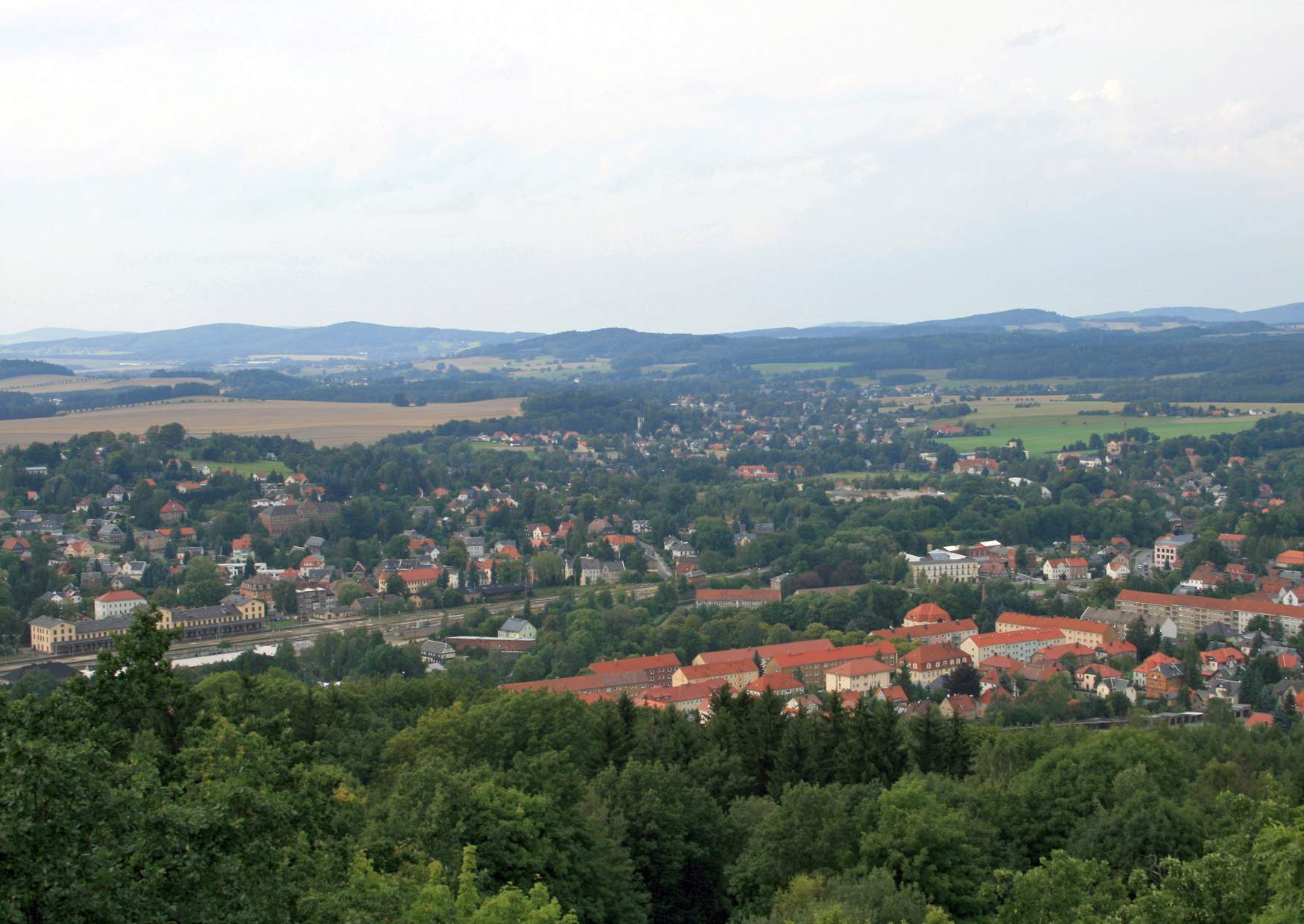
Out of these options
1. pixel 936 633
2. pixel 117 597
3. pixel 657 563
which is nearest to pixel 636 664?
pixel 936 633

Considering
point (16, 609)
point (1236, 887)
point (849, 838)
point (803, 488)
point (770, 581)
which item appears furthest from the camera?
point (803, 488)

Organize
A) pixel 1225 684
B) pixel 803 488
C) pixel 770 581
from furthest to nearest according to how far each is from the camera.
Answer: pixel 803 488
pixel 770 581
pixel 1225 684

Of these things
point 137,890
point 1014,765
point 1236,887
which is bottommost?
point 1014,765

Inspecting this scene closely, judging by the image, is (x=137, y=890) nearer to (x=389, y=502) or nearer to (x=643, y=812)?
(x=643, y=812)

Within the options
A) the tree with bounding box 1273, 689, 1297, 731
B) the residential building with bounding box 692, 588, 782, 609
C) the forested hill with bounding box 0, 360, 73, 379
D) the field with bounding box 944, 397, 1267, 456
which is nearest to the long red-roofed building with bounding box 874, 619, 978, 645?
the residential building with bounding box 692, 588, 782, 609

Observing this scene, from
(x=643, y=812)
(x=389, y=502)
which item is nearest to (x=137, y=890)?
(x=643, y=812)
